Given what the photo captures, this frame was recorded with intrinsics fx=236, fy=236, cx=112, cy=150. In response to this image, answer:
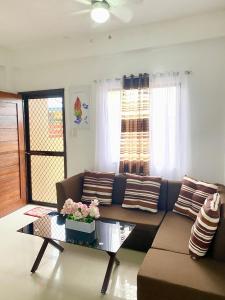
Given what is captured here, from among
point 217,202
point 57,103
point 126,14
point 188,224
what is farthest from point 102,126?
point 217,202

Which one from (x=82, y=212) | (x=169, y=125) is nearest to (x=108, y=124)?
(x=169, y=125)

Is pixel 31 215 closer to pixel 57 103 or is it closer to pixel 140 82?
pixel 57 103

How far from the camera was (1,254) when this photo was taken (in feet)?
8.81

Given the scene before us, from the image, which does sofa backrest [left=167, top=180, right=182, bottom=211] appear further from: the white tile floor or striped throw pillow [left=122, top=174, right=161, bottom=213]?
the white tile floor

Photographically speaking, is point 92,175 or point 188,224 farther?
point 92,175

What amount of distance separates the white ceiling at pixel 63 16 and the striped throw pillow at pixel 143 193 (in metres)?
2.00

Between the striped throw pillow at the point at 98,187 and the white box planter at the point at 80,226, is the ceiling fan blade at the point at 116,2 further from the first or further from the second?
the white box planter at the point at 80,226

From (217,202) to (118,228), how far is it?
1001 millimetres

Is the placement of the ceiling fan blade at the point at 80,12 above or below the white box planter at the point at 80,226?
above

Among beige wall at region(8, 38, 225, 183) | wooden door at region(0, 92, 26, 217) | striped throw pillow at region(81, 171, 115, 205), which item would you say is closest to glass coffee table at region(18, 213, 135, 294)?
striped throw pillow at region(81, 171, 115, 205)

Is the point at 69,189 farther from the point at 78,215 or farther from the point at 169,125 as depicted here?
the point at 169,125

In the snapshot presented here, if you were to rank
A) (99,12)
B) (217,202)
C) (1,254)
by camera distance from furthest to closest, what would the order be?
(1,254) < (99,12) < (217,202)

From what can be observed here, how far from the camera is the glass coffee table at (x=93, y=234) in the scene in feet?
6.74

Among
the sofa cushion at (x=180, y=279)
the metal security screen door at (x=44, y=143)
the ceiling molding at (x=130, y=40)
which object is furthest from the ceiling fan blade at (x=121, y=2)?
the sofa cushion at (x=180, y=279)
